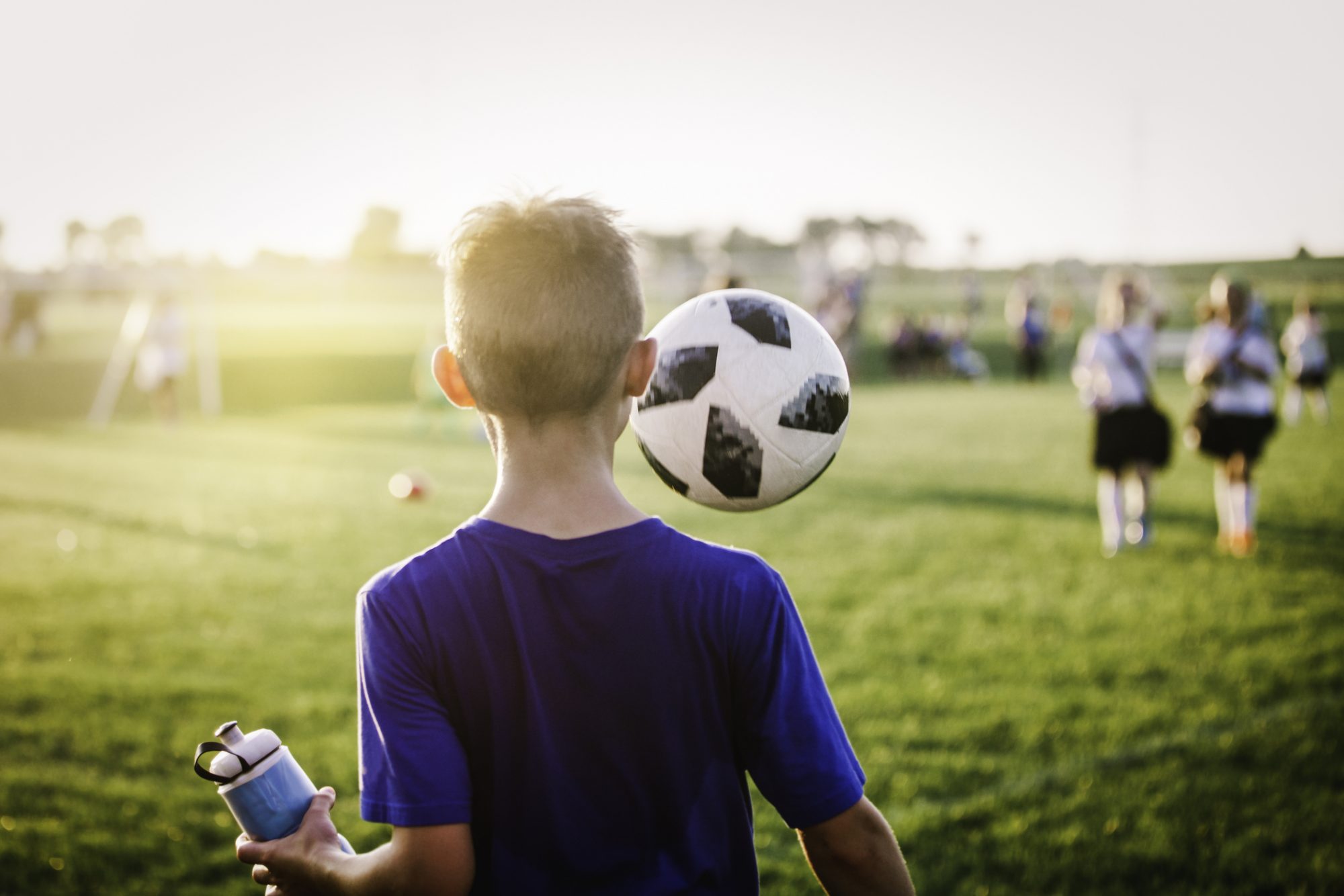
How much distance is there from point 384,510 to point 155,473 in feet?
15.1

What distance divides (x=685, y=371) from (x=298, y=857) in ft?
4.09

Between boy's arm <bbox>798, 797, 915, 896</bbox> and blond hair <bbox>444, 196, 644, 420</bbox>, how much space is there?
0.81 metres

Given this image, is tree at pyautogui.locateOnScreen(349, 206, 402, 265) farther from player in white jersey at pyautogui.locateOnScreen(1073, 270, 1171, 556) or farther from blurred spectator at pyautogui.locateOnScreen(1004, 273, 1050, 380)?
player in white jersey at pyautogui.locateOnScreen(1073, 270, 1171, 556)

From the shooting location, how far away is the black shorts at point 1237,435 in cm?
A: 757

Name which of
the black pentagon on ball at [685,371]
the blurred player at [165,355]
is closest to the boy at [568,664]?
the black pentagon on ball at [685,371]

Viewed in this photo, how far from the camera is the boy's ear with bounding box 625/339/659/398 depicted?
152 centimetres

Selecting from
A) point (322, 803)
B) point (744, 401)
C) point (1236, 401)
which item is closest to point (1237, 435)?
point (1236, 401)

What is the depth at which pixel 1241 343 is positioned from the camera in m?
7.56

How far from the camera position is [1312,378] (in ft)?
55.1

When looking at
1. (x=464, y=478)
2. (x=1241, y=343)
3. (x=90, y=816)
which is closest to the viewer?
(x=90, y=816)

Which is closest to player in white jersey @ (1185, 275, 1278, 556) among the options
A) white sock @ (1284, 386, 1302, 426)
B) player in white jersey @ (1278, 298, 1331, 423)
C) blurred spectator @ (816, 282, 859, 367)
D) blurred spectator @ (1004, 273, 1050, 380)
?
white sock @ (1284, 386, 1302, 426)

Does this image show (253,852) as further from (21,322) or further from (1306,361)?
(21,322)

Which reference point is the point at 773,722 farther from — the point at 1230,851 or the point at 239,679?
the point at 239,679

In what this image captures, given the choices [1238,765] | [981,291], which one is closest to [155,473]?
[1238,765]
